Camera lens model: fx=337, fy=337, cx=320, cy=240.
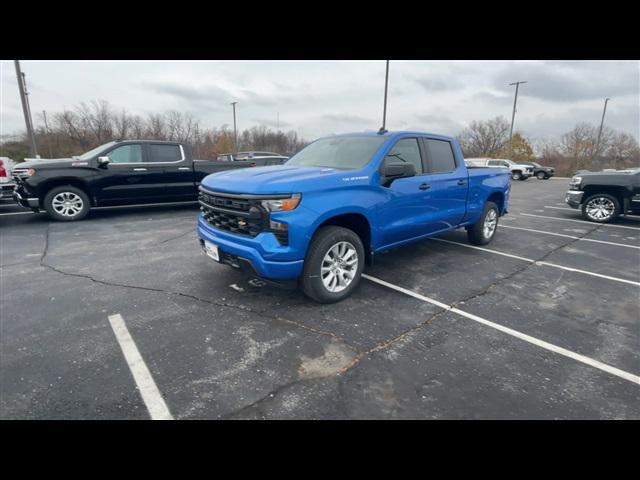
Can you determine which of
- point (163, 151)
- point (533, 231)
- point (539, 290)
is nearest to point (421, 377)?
point (539, 290)

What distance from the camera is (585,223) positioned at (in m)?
9.30

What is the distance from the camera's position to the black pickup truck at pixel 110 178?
24.2ft

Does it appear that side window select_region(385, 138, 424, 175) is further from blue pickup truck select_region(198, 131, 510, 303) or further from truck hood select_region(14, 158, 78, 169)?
truck hood select_region(14, 158, 78, 169)

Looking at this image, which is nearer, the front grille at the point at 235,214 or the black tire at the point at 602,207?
the front grille at the point at 235,214

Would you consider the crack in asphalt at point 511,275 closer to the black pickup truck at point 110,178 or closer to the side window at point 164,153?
the black pickup truck at point 110,178

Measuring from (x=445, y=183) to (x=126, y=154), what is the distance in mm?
7318

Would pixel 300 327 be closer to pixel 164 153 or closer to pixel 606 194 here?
pixel 164 153

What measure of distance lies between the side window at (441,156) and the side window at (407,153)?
29cm

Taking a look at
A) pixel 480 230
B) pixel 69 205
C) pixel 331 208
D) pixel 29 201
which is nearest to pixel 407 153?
pixel 331 208

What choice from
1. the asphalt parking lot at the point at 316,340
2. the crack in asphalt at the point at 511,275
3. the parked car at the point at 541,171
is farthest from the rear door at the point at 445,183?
the parked car at the point at 541,171

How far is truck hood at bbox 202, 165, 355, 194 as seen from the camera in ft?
10.8

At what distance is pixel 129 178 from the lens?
8070 millimetres

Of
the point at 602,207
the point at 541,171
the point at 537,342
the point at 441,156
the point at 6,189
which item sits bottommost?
the point at 537,342

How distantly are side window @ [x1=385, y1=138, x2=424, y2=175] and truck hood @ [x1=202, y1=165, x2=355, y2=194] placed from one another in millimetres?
818
